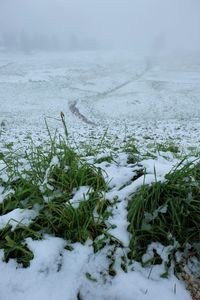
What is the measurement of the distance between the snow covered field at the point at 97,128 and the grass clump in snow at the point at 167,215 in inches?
4.7

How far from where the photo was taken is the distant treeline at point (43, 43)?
97156 millimetres

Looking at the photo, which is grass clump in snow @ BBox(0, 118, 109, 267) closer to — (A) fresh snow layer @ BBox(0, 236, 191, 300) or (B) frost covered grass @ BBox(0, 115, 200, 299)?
(B) frost covered grass @ BBox(0, 115, 200, 299)

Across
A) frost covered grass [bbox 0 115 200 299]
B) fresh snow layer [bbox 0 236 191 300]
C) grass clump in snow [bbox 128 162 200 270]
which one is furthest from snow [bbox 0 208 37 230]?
grass clump in snow [bbox 128 162 200 270]

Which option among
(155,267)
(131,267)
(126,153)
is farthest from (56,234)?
(126,153)

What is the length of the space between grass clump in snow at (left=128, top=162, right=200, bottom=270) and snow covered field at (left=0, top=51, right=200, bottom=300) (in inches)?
4.7

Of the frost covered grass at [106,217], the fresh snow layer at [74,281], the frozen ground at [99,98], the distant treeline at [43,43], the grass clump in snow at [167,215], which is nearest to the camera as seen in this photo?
the fresh snow layer at [74,281]

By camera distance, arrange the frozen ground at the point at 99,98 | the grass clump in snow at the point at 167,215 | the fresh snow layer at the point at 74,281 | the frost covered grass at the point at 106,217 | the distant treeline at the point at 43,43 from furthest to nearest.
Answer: the distant treeline at the point at 43,43 → the frozen ground at the point at 99,98 → the grass clump in snow at the point at 167,215 → the frost covered grass at the point at 106,217 → the fresh snow layer at the point at 74,281

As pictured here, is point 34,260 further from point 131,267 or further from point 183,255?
point 183,255

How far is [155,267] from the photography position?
94.0 inches

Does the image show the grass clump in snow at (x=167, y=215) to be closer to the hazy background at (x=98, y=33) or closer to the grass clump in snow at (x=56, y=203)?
the grass clump in snow at (x=56, y=203)

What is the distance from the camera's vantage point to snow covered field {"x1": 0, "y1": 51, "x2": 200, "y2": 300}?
2.22 m

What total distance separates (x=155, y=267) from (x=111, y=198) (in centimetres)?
84

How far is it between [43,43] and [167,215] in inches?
4347

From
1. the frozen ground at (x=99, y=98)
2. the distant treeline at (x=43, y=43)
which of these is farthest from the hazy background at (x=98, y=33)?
the frozen ground at (x=99, y=98)
